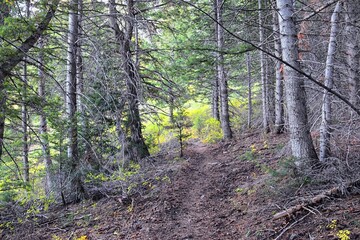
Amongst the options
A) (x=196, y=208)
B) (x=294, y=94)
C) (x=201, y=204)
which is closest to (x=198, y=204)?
(x=201, y=204)

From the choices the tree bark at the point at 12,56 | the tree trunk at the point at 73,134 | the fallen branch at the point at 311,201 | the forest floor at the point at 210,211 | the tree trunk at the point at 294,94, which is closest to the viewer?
the forest floor at the point at 210,211

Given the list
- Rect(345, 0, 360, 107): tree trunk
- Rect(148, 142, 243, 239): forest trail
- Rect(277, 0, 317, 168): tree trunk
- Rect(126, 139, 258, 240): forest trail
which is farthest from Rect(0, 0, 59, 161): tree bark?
Rect(345, 0, 360, 107): tree trunk

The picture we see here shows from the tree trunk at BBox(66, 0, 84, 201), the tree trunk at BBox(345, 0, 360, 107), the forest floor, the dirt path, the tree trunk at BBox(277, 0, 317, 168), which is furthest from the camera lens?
the tree trunk at BBox(66, 0, 84, 201)

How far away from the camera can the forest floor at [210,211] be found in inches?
154

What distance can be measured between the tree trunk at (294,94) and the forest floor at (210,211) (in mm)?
524

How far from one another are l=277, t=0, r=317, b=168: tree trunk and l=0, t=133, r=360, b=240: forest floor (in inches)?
20.6

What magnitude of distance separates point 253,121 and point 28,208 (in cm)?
1203

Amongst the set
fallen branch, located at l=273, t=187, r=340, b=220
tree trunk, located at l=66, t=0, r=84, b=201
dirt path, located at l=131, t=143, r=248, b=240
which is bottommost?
dirt path, located at l=131, t=143, r=248, b=240

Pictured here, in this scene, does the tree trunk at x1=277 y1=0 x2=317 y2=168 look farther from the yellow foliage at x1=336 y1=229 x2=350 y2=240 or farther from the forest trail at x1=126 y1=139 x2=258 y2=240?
the yellow foliage at x1=336 y1=229 x2=350 y2=240

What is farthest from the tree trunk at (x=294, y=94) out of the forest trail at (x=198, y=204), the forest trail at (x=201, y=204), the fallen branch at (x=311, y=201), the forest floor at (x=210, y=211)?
the forest trail at (x=198, y=204)

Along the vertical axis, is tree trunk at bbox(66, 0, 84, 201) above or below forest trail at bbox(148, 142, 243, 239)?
above

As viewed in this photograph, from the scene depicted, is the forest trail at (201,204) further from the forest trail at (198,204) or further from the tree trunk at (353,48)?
the tree trunk at (353,48)

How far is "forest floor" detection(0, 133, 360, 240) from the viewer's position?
3914 millimetres

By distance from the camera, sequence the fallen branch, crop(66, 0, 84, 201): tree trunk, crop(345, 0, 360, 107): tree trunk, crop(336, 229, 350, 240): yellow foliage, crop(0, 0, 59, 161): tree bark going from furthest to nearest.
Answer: crop(66, 0, 84, 201): tree trunk
crop(345, 0, 360, 107): tree trunk
crop(0, 0, 59, 161): tree bark
the fallen branch
crop(336, 229, 350, 240): yellow foliage
